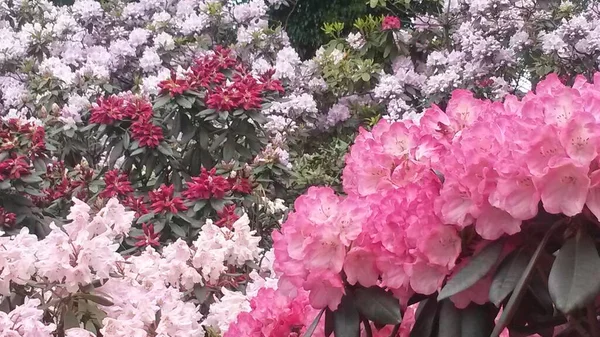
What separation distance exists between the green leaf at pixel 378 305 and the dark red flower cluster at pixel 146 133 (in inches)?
99.3

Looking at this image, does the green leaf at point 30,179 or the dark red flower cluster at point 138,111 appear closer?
the green leaf at point 30,179

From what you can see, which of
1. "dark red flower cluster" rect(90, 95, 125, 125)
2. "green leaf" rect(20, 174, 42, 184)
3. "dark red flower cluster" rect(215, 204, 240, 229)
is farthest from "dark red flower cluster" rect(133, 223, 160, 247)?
"dark red flower cluster" rect(90, 95, 125, 125)

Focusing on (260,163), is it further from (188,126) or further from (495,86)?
(495,86)

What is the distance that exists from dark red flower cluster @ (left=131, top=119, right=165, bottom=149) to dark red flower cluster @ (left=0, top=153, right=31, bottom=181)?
Result: 0.48m

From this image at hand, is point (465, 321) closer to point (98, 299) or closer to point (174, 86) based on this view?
point (98, 299)

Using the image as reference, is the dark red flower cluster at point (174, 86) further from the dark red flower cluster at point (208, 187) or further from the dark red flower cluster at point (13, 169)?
the dark red flower cluster at point (13, 169)

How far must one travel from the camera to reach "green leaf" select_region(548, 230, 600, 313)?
0.68m

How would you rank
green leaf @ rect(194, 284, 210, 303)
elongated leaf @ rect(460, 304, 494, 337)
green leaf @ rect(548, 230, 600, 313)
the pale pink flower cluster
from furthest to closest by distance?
green leaf @ rect(194, 284, 210, 303) < the pale pink flower cluster < elongated leaf @ rect(460, 304, 494, 337) < green leaf @ rect(548, 230, 600, 313)

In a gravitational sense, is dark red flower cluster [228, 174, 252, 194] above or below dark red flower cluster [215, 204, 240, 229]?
below

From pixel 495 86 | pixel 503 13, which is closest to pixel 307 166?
pixel 495 86

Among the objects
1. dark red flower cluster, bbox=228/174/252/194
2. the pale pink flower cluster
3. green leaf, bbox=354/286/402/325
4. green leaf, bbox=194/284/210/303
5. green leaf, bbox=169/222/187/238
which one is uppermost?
green leaf, bbox=354/286/402/325

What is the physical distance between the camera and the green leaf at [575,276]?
0.68 meters

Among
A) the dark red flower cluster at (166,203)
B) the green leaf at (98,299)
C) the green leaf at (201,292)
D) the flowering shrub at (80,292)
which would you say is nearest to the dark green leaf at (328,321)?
the flowering shrub at (80,292)

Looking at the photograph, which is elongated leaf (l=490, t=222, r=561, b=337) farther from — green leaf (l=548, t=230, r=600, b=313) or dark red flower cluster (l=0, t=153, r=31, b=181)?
dark red flower cluster (l=0, t=153, r=31, b=181)
